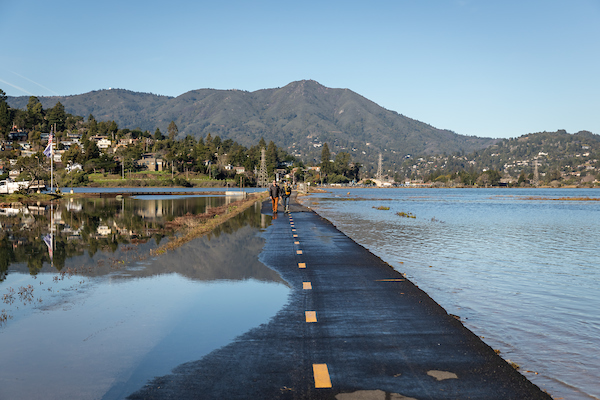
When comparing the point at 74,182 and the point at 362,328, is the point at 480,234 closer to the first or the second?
the point at 362,328

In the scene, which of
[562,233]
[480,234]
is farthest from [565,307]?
[562,233]

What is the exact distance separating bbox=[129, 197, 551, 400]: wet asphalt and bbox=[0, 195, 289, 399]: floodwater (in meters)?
0.47

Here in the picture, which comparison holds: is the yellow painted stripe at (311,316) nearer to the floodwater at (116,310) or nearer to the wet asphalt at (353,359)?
the wet asphalt at (353,359)

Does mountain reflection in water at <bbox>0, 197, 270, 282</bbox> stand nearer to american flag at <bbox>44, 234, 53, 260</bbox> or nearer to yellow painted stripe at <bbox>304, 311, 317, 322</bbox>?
american flag at <bbox>44, 234, 53, 260</bbox>

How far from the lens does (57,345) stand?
773cm

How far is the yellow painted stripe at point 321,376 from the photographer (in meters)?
6.05

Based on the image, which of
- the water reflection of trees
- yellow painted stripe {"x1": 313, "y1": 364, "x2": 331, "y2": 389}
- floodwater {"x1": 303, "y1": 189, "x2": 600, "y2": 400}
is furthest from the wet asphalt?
the water reflection of trees

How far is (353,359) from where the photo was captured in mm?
7012

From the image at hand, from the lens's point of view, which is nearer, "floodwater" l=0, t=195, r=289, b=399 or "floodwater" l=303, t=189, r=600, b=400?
"floodwater" l=0, t=195, r=289, b=399

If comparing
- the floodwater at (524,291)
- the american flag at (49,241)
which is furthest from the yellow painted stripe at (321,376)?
the american flag at (49,241)

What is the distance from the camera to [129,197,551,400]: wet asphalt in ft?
19.4

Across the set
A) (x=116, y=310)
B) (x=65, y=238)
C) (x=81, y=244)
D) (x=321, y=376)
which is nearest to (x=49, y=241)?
(x=65, y=238)

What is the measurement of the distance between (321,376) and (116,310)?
17.1 feet

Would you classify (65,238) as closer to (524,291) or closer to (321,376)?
(524,291)
